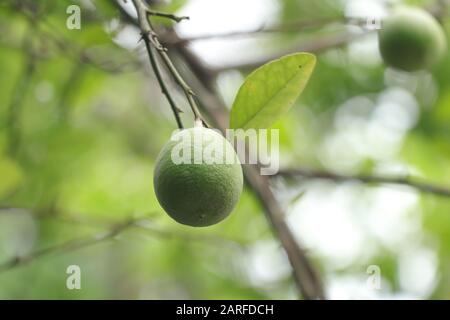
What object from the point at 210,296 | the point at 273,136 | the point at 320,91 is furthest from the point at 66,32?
the point at 320,91

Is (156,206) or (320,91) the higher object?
(320,91)

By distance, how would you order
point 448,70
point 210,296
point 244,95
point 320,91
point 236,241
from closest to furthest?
point 244,95, point 236,241, point 210,296, point 448,70, point 320,91

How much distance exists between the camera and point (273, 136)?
1.88 metres

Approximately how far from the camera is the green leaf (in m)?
1.01

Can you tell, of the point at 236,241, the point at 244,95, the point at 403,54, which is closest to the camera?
the point at 244,95

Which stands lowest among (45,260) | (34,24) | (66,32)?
(45,260)

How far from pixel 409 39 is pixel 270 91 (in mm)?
591

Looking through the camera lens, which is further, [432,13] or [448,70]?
[448,70]

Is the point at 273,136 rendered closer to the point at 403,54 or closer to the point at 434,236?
the point at 403,54

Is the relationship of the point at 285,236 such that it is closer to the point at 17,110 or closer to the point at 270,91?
the point at 270,91

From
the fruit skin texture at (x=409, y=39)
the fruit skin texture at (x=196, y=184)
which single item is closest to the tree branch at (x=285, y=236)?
the fruit skin texture at (x=409, y=39)

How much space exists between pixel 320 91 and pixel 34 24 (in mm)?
1433
